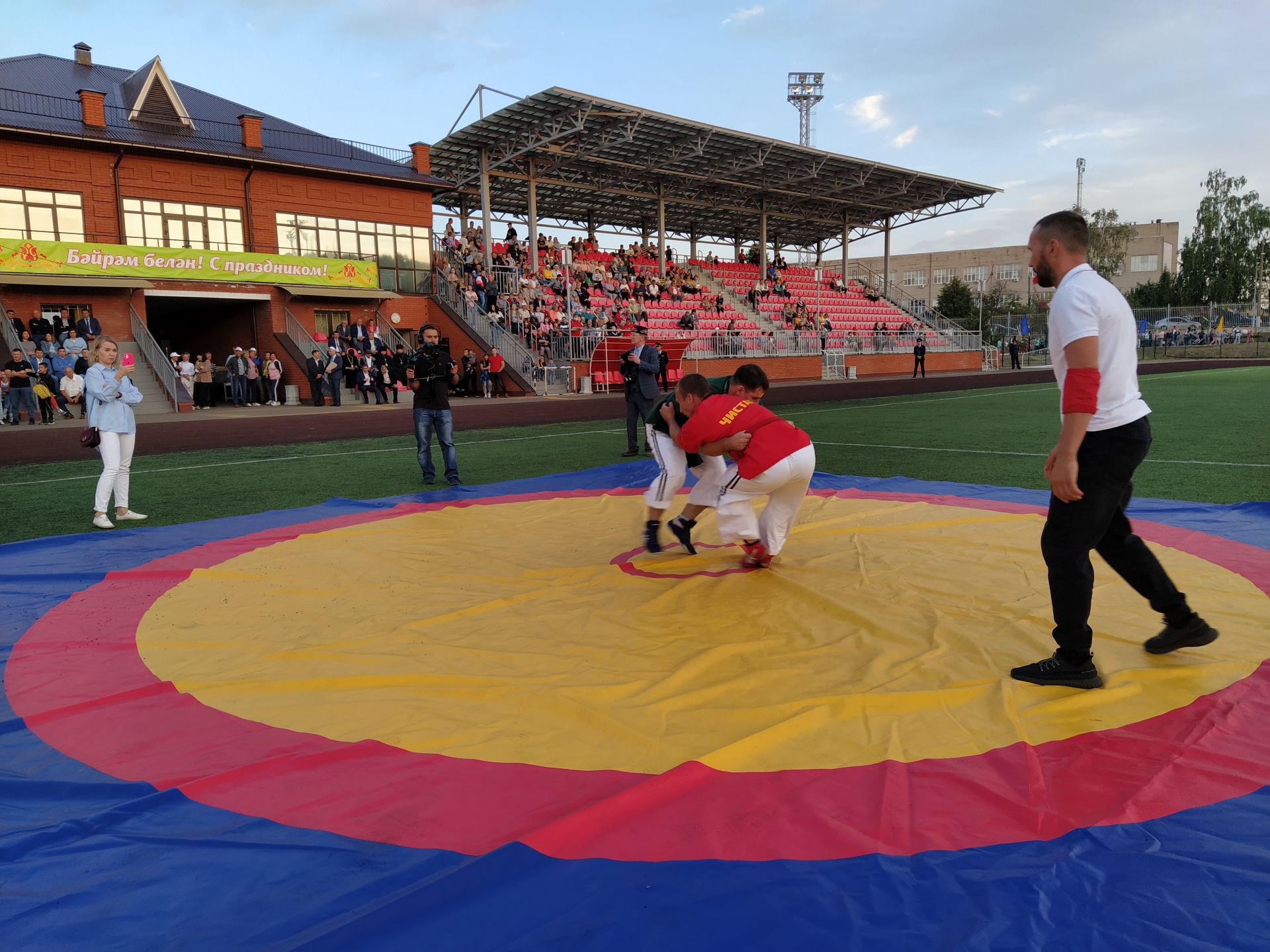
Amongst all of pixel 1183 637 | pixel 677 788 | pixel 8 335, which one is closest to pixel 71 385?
pixel 8 335

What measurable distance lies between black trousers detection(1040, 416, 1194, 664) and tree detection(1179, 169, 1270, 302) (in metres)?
82.9

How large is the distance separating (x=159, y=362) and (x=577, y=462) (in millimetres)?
18682

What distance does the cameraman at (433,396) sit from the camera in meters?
9.76

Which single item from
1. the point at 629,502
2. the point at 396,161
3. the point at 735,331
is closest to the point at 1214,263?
the point at 735,331

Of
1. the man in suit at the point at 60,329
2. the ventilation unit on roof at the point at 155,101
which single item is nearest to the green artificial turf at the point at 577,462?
the man in suit at the point at 60,329

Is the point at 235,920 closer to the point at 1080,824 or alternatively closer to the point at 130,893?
the point at 130,893

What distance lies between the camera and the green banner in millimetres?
23156

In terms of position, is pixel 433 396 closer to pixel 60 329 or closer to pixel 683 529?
pixel 683 529

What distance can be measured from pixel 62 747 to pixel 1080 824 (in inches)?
151

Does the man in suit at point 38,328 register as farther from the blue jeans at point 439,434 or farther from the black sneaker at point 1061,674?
the black sneaker at point 1061,674

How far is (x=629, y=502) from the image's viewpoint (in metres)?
8.56

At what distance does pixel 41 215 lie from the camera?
970 inches

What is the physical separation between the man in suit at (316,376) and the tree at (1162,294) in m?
70.4

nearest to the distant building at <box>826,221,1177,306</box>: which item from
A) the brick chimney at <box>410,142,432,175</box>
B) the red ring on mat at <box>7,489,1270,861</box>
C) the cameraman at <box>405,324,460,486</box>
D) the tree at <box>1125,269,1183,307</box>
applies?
the tree at <box>1125,269,1183,307</box>
